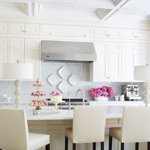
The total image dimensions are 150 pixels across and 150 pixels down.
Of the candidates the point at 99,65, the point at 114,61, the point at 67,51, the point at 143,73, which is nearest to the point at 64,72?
the point at 67,51

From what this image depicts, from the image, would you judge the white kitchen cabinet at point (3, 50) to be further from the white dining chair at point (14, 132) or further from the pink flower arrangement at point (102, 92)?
the white dining chair at point (14, 132)

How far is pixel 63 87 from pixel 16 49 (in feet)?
4.64

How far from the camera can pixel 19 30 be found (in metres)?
5.51

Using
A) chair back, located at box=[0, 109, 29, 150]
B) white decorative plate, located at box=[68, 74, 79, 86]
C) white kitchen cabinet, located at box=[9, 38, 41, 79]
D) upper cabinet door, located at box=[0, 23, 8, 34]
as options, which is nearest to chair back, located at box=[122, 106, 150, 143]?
→ chair back, located at box=[0, 109, 29, 150]

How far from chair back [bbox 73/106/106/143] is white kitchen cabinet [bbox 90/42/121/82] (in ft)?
9.54

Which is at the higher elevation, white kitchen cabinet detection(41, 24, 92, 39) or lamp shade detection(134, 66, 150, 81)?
white kitchen cabinet detection(41, 24, 92, 39)

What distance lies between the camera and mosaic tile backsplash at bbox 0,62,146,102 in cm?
581

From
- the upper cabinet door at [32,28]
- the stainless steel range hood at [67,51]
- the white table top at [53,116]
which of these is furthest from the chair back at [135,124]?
the upper cabinet door at [32,28]

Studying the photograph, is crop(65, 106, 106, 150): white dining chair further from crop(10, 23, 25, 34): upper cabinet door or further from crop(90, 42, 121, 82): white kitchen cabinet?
crop(10, 23, 25, 34): upper cabinet door

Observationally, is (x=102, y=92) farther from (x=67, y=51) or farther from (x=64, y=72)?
(x=67, y=51)

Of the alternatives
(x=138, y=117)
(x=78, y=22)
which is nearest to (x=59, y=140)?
(x=138, y=117)

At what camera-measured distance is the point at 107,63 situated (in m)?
5.86

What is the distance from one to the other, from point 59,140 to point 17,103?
0.75 metres

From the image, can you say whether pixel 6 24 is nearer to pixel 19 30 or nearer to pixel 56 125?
pixel 19 30
